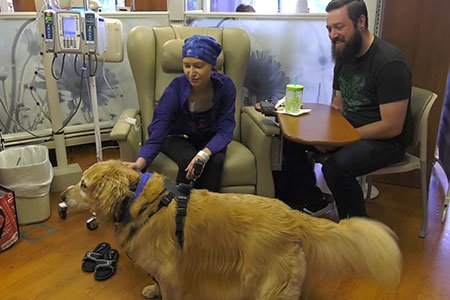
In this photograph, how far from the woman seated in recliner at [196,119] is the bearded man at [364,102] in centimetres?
55

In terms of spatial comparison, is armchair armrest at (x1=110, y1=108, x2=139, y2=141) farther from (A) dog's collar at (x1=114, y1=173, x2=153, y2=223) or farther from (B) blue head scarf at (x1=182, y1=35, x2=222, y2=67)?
(A) dog's collar at (x1=114, y1=173, x2=153, y2=223)

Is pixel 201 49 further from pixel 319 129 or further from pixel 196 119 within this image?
pixel 319 129

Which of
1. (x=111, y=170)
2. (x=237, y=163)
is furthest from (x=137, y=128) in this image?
(x=111, y=170)

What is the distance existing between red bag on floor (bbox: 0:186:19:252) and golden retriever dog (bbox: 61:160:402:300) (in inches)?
31.9

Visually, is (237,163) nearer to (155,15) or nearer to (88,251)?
(88,251)

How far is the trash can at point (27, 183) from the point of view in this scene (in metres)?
2.20

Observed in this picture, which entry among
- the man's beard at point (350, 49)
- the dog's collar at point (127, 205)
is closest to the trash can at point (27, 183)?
the dog's collar at point (127, 205)

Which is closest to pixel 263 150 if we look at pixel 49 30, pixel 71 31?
pixel 71 31

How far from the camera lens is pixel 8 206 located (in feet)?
6.81

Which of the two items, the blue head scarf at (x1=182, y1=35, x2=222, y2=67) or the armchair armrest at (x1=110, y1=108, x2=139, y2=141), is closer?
the blue head scarf at (x1=182, y1=35, x2=222, y2=67)

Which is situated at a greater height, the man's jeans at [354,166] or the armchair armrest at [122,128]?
the armchair armrest at [122,128]

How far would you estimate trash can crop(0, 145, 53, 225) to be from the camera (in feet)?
7.23

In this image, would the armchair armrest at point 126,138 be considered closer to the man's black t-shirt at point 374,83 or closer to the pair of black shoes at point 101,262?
the pair of black shoes at point 101,262

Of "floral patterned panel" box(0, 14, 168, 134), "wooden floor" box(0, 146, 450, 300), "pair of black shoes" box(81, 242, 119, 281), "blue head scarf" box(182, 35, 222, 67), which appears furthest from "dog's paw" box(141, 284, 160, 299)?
"floral patterned panel" box(0, 14, 168, 134)
